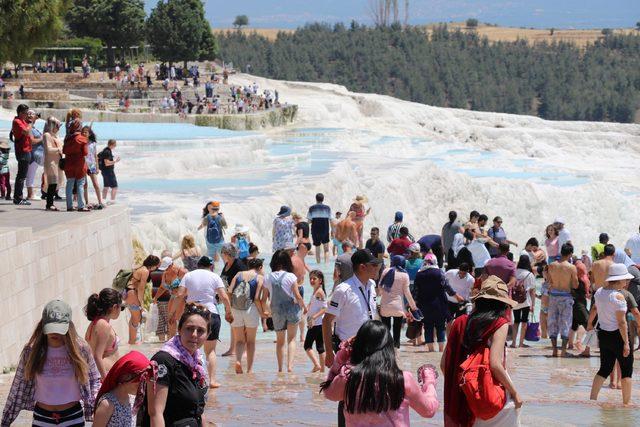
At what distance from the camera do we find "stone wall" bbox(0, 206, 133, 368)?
9723mm

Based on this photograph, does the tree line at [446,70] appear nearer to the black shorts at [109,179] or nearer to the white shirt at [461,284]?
the black shorts at [109,179]

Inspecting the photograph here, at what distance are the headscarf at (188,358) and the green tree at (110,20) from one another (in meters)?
58.7

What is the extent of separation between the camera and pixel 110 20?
63594 millimetres

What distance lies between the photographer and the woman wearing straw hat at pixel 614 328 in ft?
28.4

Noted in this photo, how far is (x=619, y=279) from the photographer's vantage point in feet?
28.5

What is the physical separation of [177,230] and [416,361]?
8.94m

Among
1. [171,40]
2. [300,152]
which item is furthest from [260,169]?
[171,40]

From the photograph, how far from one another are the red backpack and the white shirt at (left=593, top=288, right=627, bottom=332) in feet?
11.3

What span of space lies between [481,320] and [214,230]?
933 cm

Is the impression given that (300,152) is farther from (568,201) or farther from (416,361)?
(416,361)

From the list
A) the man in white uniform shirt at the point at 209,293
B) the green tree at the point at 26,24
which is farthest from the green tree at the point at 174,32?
the man in white uniform shirt at the point at 209,293

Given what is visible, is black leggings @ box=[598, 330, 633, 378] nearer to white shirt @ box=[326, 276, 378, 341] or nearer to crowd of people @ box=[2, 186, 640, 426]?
crowd of people @ box=[2, 186, 640, 426]

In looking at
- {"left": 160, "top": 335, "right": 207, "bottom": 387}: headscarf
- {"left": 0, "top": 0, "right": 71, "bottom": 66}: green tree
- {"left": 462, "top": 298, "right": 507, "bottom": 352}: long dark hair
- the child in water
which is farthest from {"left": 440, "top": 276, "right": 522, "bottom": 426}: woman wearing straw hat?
{"left": 0, "top": 0, "right": 71, "bottom": 66}: green tree

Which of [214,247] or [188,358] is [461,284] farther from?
[188,358]
